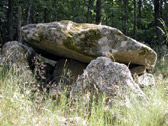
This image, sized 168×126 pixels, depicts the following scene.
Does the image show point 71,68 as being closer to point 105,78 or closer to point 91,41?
point 91,41

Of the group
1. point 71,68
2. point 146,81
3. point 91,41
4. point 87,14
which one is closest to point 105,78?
point 91,41

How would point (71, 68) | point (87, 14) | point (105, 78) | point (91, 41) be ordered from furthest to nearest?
point (87, 14) < point (71, 68) < point (91, 41) < point (105, 78)

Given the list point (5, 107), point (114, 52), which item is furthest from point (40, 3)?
point (5, 107)

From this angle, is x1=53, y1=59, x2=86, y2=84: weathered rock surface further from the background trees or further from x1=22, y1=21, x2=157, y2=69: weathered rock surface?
the background trees

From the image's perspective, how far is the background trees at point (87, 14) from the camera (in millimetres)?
10301

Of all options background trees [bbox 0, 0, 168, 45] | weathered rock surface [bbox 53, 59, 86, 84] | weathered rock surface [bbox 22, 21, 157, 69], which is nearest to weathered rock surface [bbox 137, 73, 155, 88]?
weathered rock surface [bbox 22, 21, 157, 69]

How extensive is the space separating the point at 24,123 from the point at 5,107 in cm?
45

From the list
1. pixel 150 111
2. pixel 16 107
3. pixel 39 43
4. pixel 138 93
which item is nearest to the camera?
pixel 16 107

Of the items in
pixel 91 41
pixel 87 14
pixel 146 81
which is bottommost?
pixel 146 81

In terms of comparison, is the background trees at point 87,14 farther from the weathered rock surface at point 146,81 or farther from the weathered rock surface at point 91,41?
the weathered rock surface at point 146,81

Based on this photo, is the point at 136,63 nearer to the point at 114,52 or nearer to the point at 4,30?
the point at 114,52

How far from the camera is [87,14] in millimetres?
17516

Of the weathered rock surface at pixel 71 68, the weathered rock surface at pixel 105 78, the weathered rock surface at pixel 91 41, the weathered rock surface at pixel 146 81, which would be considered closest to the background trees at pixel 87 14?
the weathered rock surface at pixel 71 68

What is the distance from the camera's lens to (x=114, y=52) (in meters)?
5.71
